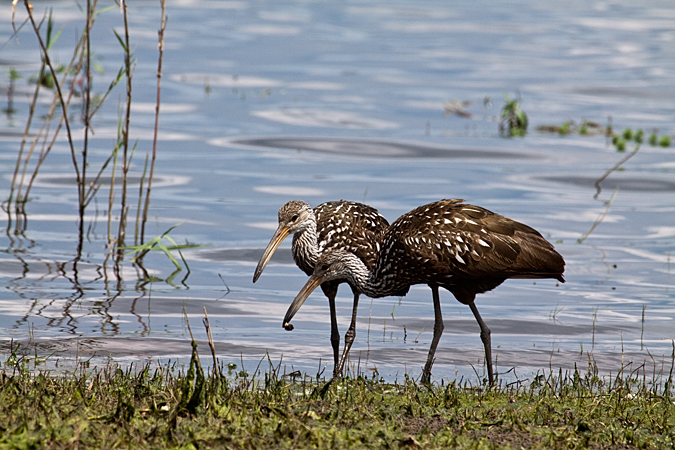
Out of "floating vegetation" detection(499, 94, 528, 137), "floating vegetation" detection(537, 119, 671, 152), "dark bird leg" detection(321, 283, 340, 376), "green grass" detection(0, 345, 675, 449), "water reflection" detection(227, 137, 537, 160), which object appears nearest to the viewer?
"green grass" detection(0, 345, 675, 449)

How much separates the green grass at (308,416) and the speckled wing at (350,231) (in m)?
1.62

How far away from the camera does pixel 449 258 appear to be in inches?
276

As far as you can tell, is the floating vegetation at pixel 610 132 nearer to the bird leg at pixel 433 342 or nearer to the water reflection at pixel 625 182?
the water reflection at pixel 625 182

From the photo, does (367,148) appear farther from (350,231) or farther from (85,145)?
(350,231)

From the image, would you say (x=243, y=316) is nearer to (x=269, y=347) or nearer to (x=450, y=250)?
(x=269, y=347)

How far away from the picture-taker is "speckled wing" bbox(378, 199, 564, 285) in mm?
7023

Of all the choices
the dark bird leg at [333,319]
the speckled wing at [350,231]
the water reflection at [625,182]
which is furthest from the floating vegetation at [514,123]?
the dark bird leg at [333,319]

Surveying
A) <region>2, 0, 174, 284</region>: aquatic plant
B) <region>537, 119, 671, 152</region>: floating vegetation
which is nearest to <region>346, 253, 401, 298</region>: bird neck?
<region>2, 0, 174, 284</region>: aquatic plant

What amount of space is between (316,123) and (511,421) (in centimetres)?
1517

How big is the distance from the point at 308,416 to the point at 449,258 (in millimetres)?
2224

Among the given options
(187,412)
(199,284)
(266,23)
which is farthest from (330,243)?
(266,23)

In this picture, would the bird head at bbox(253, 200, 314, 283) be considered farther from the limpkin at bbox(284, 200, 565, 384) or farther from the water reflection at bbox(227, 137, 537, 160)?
the water reflection at bbox(227, 137, 537, 160)

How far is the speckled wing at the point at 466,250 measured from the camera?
23.0ft

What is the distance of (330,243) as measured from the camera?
24.9 ft
